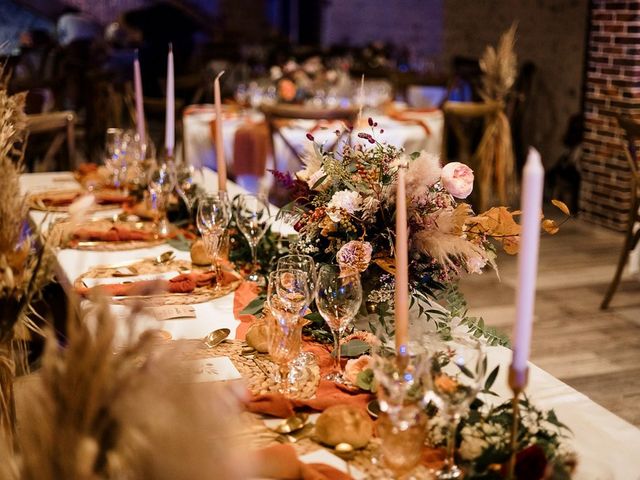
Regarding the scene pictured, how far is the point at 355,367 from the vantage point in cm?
144

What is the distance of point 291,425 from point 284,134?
3.52m

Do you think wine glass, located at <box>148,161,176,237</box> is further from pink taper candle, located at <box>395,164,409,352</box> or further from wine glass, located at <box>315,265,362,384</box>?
pink taper candle, located at <box>395,164,409,352</box>

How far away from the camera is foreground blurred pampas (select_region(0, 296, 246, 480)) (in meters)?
0.68

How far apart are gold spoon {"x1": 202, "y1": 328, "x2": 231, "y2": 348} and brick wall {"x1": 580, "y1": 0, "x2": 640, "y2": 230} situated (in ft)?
14.5

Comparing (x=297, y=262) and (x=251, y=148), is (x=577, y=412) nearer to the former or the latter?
(x=297, y=262)

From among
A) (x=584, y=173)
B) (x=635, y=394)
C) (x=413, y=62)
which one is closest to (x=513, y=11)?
(x=413, y=62)

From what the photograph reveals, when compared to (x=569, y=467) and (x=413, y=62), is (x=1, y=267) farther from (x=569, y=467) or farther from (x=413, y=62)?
(x=413, y=62)

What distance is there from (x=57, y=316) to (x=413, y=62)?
285 inches

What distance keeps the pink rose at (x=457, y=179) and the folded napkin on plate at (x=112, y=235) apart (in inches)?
43.8

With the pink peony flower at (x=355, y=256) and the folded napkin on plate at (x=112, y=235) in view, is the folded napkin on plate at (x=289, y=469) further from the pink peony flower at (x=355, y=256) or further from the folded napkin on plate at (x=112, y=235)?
the folded napkin on plate at (x=112, y=235)

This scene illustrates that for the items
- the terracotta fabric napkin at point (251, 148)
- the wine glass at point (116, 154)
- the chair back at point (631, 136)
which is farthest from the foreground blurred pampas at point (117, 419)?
the terracotta fabric napkin at point (251, 148)

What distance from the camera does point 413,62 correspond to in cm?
923

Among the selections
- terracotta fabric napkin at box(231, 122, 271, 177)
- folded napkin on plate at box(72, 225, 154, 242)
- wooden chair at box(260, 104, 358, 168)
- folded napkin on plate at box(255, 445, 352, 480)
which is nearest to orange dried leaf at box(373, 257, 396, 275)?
folded napkin on plate at box(255, 445, 352, 480)

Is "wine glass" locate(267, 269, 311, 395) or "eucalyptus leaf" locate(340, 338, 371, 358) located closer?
"wine glass" locate(267, 269, 311, 395)
